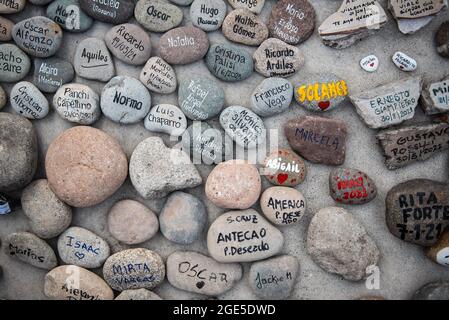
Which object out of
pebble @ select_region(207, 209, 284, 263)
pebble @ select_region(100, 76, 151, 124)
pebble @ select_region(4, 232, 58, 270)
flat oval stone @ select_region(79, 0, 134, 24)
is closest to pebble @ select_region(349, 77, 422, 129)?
pebble @ select_region(207, 209, 284, 263)

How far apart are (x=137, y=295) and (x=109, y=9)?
974 mm

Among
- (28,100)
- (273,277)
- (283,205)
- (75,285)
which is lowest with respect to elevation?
(75,285)

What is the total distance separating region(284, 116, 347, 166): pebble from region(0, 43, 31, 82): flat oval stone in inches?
36.9

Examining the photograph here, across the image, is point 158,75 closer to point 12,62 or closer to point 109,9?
point 109,9

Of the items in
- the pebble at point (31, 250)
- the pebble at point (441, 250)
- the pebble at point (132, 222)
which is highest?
the pebble at point (441, 250)

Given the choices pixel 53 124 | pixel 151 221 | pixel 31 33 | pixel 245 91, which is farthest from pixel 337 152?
pixel 31 33

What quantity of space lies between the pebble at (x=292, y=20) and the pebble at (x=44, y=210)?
947 millimetres

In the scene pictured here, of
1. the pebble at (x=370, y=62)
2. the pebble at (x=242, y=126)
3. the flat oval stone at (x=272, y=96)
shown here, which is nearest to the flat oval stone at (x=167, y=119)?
the pebble at (x=242, y=126)

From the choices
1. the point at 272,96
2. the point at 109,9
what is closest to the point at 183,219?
the point at 272,96

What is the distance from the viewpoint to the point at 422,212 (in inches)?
57.4

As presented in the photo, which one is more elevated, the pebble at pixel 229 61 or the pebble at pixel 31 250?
the pebble at pixel 229 61

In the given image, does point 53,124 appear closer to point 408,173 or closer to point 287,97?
point 287,97

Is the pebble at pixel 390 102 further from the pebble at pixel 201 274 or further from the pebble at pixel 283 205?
the pebble at pixel 201 274

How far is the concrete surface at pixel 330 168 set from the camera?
1.52 meters
